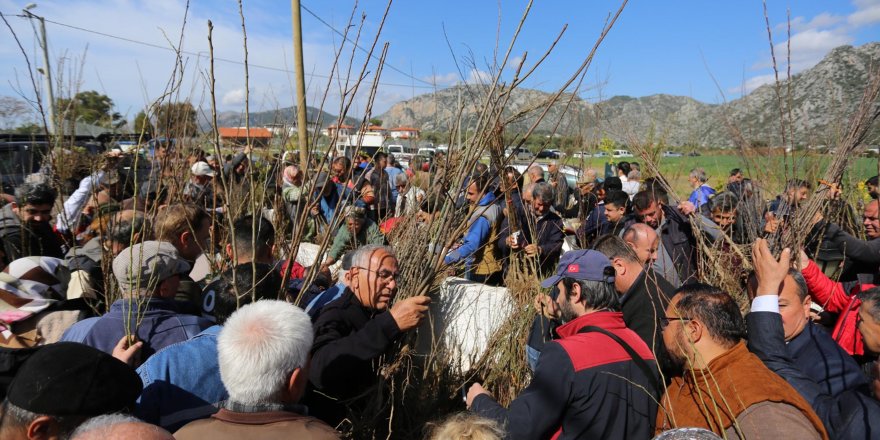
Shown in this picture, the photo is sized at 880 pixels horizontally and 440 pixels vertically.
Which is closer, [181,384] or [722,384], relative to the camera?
[722,384]

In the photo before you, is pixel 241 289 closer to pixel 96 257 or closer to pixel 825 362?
pixel 96 257

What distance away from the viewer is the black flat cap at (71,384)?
54.7 inches

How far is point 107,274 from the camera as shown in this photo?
9.44ft

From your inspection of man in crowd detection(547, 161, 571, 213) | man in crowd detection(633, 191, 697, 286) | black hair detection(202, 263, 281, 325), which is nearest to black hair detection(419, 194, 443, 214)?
black hair detection(202, 263, 281, 325)

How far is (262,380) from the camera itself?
5.01ft

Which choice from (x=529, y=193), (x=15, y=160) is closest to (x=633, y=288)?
(x=529, y=193)

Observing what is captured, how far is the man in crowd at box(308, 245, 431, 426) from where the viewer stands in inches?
85.5

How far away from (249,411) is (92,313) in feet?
6.45

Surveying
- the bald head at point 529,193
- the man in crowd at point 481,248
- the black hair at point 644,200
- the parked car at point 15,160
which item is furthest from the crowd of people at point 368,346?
the parked car at point 15,160

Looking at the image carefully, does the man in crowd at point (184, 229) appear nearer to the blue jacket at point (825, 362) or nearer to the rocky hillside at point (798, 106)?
the rocky hillside at point (798, 106)

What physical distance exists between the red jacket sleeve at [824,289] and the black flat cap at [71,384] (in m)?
3.34

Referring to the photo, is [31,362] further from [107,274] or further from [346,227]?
[346,227]

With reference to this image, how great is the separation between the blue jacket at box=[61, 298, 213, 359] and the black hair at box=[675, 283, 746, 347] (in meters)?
2.07

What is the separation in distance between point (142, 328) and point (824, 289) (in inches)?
140
